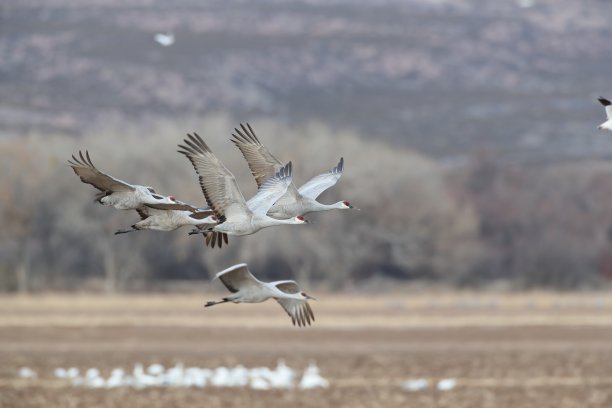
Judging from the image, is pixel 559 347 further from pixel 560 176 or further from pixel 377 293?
pixel 560 176

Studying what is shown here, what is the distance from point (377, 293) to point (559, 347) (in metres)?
47.2

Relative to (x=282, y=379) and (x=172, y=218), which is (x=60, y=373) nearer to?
(x=282, y=379)

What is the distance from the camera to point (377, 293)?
100 meters

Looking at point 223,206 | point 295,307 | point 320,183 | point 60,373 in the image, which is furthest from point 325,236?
point 223,206

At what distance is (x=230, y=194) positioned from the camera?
10.5m

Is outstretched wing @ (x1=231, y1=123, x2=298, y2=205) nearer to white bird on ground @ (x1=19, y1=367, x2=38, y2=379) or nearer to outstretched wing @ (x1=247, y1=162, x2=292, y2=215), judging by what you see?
outstretched wing @ (x1=247, y1=162, x2=292, y2=215)

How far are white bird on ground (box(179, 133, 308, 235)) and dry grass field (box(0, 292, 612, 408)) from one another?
26.2m

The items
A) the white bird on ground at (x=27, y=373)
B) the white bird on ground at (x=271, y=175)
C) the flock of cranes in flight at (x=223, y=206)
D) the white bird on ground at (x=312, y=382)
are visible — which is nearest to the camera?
the flock of cranes in flight at (x=223, y=206)

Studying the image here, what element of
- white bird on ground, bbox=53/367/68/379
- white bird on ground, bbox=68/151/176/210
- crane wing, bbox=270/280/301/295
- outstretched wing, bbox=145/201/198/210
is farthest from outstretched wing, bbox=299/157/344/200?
white bird on ground, bbox=53/367/68/379

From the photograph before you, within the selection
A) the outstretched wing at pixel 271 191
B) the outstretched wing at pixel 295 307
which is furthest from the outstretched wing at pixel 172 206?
the outstretched wing at pixel 295 307

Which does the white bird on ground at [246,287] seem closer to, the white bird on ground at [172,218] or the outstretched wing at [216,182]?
the white bird on ground at [172,218]

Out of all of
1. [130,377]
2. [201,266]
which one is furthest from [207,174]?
[201,266]

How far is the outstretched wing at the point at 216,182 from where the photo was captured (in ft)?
33.9

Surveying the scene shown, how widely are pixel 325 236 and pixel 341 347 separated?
47384 millimetres
